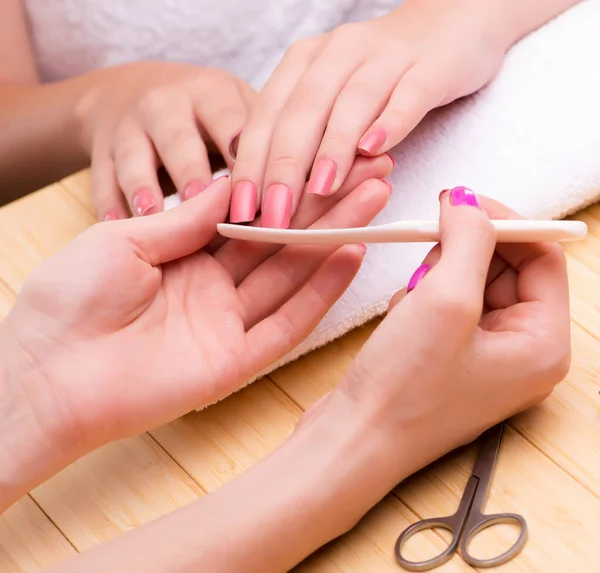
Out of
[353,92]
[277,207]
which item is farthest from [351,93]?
[277,207]

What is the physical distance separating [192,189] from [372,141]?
174 mm

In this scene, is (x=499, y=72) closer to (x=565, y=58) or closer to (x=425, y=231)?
(x=565, y=58)

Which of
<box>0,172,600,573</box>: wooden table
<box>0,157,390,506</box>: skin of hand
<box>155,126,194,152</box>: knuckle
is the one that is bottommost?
<box>0,172,600,573</box>: wooden table

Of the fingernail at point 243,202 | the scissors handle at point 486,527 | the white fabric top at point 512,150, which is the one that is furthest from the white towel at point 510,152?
the scissors handle at point 486,527

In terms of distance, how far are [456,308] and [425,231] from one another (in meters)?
0.09

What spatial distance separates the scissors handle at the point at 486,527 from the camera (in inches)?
19.7

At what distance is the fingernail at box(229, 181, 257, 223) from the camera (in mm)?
651

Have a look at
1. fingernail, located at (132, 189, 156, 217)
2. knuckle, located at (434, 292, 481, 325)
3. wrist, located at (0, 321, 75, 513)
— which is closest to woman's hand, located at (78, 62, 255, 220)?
fingernail, located at (132, 189, 156, 217)

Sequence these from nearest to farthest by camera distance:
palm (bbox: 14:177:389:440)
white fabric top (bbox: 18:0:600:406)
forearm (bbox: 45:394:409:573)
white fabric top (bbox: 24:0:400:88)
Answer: forearm (bbox: 45:394:409:573) → palm (bbox: 14:177:389:440) → white fabric top (bbox: 18:0:600:406) → white fabric top (bbox: 24:0:400:88)

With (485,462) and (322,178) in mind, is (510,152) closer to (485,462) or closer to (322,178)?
(322,178)

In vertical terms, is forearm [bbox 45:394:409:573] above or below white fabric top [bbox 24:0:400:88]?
below

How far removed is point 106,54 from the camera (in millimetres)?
1039

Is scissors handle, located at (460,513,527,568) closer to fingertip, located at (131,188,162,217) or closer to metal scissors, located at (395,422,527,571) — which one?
metal scissors, located at (395,422,527,571)

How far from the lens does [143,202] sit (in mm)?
732
